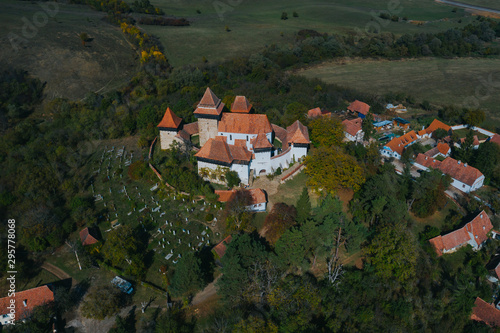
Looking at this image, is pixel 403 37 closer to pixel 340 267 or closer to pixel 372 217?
pixel 372 217

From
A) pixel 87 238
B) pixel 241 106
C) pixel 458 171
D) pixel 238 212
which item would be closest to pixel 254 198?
pixel 238 212

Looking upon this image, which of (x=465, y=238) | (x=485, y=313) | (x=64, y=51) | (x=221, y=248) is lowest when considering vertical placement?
(x=485, y=313)

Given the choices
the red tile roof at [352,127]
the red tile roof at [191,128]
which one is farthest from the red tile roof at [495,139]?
the red tile roof at [191,128]

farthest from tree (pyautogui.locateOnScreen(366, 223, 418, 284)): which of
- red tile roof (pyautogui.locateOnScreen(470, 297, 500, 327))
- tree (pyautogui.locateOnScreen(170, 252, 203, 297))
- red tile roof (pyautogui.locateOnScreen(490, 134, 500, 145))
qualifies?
red tile roof (pyautogui.locateOnScreen(490, 134, 500, 145))

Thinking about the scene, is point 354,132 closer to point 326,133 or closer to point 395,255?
point 326,133

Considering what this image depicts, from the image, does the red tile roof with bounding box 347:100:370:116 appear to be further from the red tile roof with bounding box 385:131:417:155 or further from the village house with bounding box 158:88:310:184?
the village house with bounding box 158:88:310:184

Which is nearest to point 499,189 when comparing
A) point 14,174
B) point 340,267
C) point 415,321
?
point 415,321
